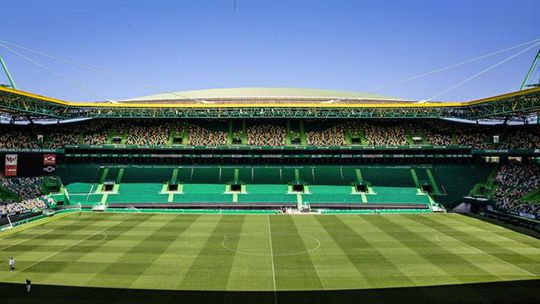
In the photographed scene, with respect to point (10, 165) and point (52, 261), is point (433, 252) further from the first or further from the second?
point (10, 165)

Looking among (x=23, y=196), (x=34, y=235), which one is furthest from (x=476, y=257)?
(x=23, y=196)

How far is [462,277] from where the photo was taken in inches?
1013

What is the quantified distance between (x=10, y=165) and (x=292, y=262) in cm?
4129

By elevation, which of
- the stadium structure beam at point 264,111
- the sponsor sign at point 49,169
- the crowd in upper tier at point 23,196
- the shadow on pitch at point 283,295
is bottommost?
the shadow on pitch at point 283,295

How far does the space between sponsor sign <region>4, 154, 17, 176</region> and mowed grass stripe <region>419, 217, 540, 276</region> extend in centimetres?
5047

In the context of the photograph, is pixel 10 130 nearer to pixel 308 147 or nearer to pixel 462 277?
pixel 308 147

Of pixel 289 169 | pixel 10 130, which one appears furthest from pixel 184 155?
pixel 10 130

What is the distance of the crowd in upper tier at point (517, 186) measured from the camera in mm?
48219

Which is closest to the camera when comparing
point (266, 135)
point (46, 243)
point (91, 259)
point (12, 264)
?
point (12, 264)

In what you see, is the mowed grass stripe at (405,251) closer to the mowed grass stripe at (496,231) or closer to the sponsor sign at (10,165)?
the mowed grass stripe at (496,231)

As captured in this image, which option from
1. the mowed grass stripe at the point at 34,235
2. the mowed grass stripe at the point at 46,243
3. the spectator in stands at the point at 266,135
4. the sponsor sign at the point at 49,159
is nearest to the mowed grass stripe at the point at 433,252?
the spectator in stands at the point at 266,135

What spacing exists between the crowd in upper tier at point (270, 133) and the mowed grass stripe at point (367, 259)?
1014 inches

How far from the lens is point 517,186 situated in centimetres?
5356

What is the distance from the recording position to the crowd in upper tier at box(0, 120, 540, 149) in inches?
2494
